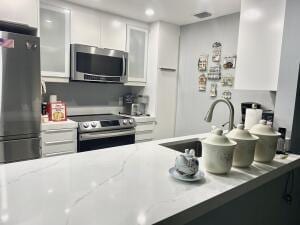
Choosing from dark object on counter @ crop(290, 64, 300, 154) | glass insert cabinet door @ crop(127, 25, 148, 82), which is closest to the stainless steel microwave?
glass insert cabinet door @ crop(127, 25, 148, 82)

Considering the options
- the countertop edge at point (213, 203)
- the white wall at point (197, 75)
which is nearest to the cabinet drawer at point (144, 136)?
the white wall at point (197, 75)

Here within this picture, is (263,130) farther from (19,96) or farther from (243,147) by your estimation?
(19,96)

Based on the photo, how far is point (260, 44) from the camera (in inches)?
83.3

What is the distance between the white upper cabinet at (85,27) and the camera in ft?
9.25

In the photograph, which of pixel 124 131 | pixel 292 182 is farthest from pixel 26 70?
pixel 292 182

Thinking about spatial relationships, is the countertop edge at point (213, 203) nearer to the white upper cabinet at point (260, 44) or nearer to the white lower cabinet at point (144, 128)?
the white upper cabinet at point (260, 44)

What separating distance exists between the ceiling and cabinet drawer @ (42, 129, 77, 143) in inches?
60.0

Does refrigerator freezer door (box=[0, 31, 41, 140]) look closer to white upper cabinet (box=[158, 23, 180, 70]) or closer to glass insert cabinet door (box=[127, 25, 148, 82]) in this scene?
glass insert cabinet door (box=[127, 25, 148, 82])

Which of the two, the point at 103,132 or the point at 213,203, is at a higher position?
the point at 213,203

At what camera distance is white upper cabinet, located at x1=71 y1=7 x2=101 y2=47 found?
2818 mm

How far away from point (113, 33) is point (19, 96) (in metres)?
1.57

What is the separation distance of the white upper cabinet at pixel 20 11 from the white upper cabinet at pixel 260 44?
6.83 ft

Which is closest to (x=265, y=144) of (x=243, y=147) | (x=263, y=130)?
(x=263, y=130)

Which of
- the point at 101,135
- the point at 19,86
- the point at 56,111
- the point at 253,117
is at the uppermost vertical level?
the point at 19,86
